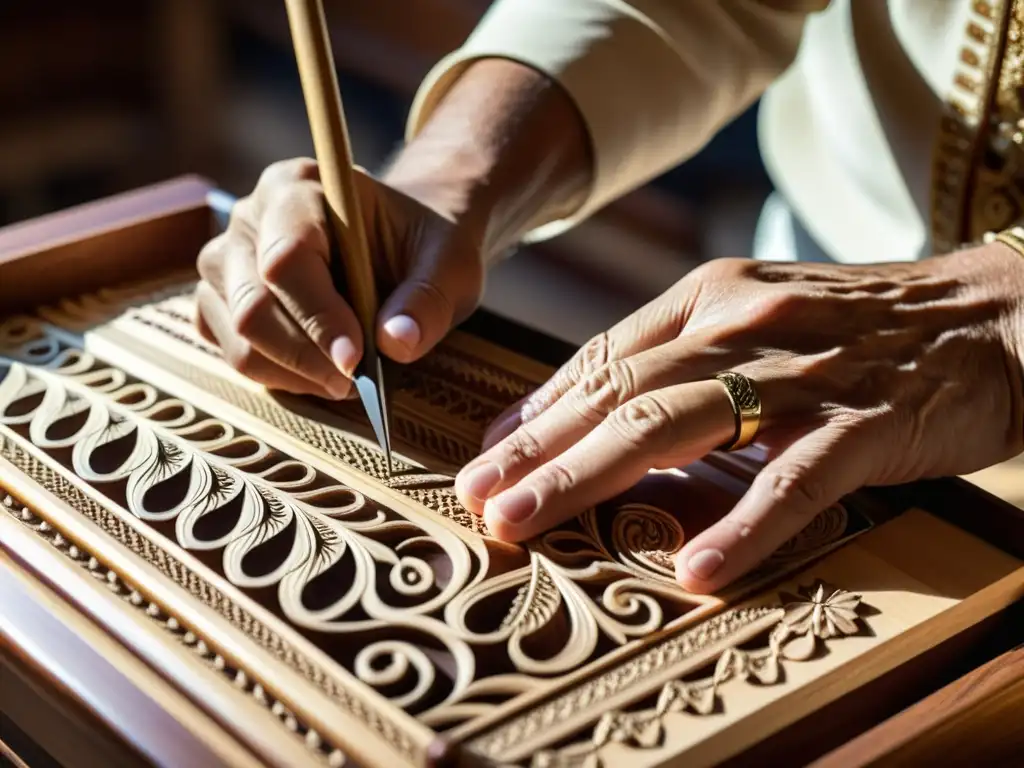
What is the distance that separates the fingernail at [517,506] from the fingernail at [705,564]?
3.4 inches

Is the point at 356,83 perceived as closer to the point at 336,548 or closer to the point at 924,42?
Answer: the point at 924,42

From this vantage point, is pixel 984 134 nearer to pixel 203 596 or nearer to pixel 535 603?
pixel 535 603

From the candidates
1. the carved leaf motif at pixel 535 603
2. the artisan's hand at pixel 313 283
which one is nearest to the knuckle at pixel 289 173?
the artisan's hand at pixel 313 283

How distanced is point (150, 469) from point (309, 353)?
12cm

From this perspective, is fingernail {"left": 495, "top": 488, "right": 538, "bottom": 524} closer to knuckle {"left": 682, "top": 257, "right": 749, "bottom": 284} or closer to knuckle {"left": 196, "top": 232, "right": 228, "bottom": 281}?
knuckle {"left": 682, "top": 257, "right": 749, "bottom": 284}

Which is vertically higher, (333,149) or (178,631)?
(333,149)

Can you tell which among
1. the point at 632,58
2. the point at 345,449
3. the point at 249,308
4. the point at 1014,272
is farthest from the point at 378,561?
the point at 632,58

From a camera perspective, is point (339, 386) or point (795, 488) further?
point (339, 386)

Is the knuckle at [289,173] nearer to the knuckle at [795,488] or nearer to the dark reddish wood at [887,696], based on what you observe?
the knuckle at [795,488]

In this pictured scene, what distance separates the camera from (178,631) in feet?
1.78

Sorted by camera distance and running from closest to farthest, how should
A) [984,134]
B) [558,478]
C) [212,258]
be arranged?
[558,478], [212,258], [984,134]

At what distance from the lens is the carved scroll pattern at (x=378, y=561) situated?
54cm

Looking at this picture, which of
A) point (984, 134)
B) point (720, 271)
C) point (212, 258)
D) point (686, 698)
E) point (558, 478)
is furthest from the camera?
point (984, 134)

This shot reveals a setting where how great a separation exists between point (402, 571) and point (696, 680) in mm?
158
